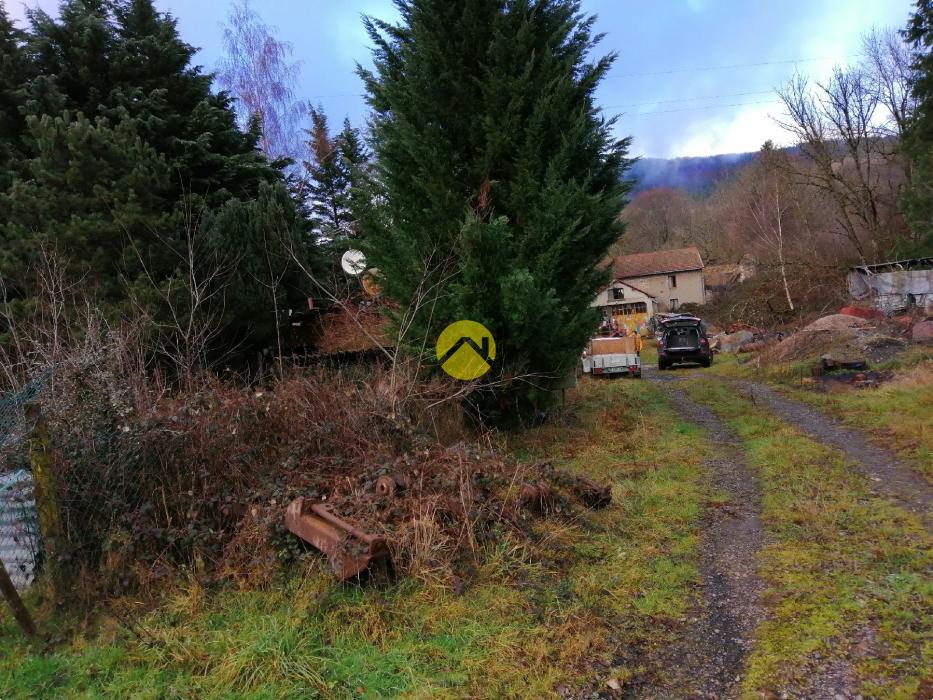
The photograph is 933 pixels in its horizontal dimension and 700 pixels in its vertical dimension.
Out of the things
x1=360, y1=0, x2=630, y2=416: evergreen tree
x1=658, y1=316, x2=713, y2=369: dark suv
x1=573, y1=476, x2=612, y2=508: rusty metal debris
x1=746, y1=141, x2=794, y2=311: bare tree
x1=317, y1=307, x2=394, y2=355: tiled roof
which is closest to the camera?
x1=573, y1=476, x2=612, y2=508: rusty metal debris

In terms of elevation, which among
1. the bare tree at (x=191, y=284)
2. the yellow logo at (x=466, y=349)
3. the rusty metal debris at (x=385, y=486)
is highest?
the bare tree at (x=191, y=284)

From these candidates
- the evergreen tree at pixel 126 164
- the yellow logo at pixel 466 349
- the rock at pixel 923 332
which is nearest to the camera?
the yellow logo at pixel 466 349

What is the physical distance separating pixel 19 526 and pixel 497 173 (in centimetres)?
788

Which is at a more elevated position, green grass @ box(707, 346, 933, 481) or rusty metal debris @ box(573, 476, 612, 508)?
rusty metal debris @ box(573, 476, 612, 508)

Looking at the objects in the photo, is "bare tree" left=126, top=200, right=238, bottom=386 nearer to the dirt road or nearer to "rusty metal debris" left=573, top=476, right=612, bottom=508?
"rusty metal debris" left=573, top=476, right=612, bottom=508

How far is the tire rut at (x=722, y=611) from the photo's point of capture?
3.02 meters

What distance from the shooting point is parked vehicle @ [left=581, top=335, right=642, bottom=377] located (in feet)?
64.3

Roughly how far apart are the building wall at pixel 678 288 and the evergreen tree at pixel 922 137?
32939 mm

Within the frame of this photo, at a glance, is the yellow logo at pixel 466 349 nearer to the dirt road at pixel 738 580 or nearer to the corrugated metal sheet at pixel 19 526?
the dirt road at pixel 738 580

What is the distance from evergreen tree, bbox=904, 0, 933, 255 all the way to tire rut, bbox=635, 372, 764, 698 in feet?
70.1

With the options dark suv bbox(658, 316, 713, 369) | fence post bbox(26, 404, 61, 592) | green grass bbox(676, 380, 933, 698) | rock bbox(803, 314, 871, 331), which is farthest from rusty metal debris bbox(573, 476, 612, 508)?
dark suv bbox(658, 316, 713, 369)

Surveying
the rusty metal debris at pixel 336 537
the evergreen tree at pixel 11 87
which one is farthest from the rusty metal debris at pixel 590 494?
the evergreen tree at pixel 11 87

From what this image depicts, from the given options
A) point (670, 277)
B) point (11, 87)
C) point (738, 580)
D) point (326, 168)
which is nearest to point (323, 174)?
point (326, 168)

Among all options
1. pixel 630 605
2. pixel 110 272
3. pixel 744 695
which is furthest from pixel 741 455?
pixel 110 272
